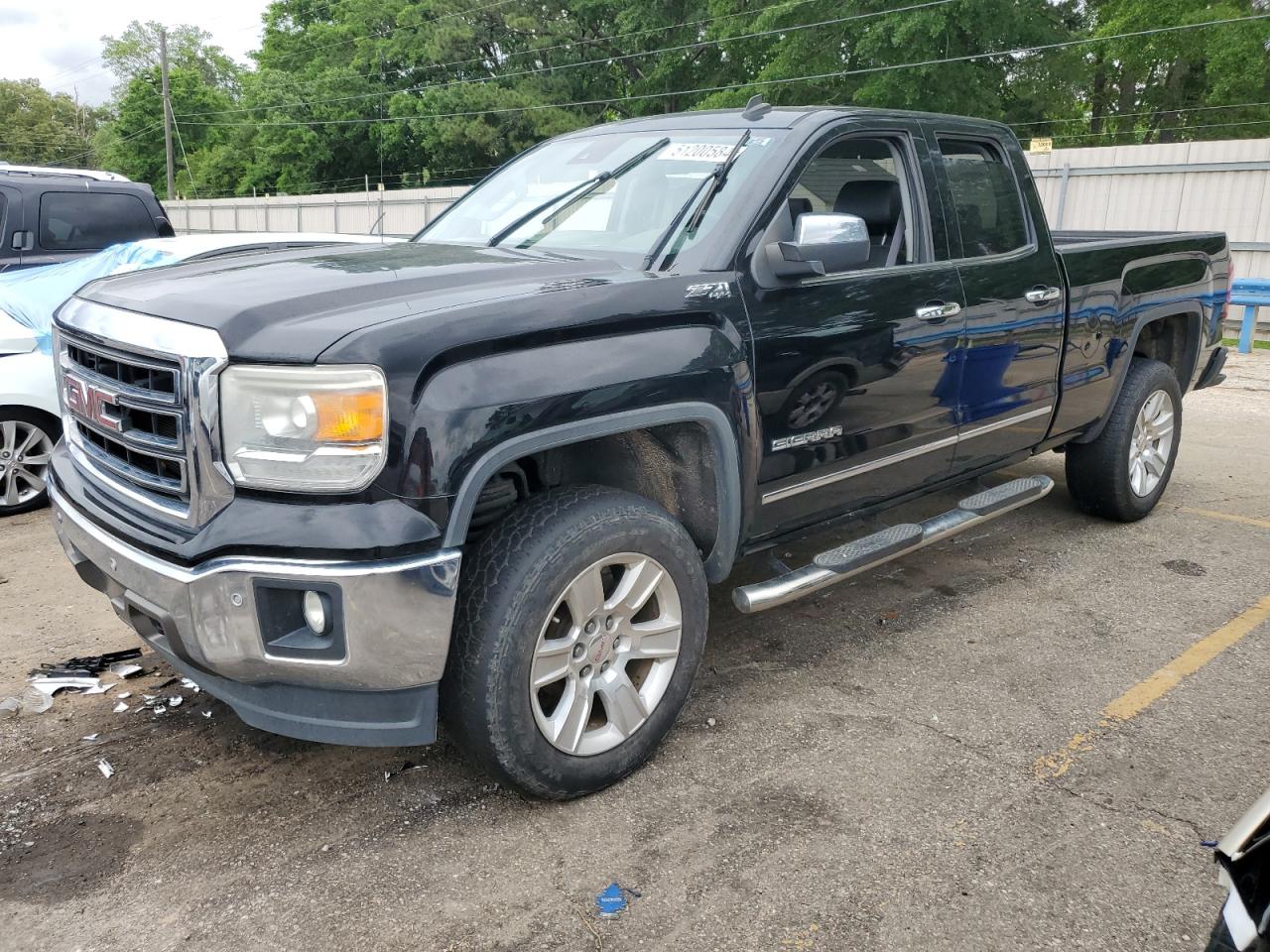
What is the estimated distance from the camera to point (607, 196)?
149 inches

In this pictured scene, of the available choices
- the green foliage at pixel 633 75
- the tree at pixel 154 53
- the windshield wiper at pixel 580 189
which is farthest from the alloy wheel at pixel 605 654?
the tree at pixel 154 53

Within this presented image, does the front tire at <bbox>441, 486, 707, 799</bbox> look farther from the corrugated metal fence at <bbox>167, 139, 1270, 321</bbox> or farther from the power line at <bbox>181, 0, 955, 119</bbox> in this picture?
the power line at <bbox>181, 0, 955, 119</bbox>

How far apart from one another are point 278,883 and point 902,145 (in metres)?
3.38

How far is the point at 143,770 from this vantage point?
3.23 metres

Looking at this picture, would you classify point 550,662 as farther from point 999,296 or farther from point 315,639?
point 999,296

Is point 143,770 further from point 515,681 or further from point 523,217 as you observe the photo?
point 523,217

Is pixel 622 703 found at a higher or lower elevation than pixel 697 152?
lower

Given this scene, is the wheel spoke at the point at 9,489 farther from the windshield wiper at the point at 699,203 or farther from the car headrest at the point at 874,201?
the car headrest at the point at 874,201

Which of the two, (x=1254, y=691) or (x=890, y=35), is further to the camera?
(x=890, y=35)

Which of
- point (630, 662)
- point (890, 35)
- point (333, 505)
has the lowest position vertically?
point (630, 662)

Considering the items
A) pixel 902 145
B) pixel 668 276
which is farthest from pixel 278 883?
pixel 902 145

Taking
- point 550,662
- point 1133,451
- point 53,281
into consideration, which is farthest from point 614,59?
point 550,662

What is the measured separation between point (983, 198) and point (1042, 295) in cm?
49

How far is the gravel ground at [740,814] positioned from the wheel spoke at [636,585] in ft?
1.91
